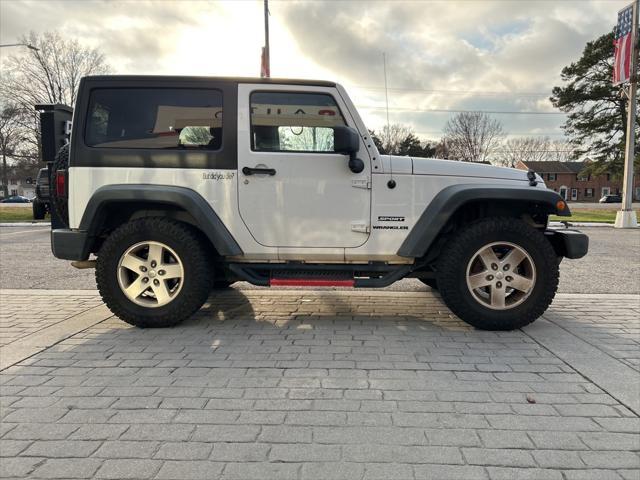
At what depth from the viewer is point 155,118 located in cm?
397

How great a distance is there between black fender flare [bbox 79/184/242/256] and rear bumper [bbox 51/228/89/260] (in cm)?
10

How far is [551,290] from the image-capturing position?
3.93 meters

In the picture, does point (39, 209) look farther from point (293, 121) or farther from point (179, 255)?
point (293, 121)

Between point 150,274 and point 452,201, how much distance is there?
9.21 feet

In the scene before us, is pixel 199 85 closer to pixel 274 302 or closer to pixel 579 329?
pixel 274 302

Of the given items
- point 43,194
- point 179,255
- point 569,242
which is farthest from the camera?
point 43,194

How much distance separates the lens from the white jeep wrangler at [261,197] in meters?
3.89

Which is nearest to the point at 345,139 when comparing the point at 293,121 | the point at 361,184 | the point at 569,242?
the point at 361,184

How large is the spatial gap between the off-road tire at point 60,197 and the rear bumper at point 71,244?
0.62 ft

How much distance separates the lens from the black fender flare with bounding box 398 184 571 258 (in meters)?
3.84

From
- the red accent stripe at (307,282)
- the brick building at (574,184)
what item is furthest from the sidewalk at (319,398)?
the brick building at (574,184)

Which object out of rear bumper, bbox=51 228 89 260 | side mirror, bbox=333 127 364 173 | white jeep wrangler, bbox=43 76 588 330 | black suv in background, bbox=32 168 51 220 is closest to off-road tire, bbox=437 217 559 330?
white jeep wrangler, bbox=43 76 588 330

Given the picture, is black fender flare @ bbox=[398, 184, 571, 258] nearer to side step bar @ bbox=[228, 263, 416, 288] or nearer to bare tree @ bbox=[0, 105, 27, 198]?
side step bar @ bbox=[228, 263, 416, 288]

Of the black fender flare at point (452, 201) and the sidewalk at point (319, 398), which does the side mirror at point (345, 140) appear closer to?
the black fender flare at point (452, 201)
